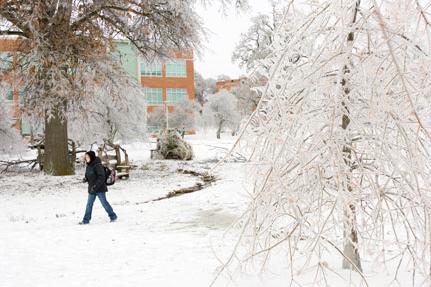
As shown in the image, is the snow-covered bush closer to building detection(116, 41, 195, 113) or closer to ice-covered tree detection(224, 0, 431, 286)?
ice-covered tree detection(224, 0, 431, 286)

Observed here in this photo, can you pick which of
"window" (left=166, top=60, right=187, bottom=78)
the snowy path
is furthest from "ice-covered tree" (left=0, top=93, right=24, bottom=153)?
"window" (left=166, top=60, right=187, bottom=78)

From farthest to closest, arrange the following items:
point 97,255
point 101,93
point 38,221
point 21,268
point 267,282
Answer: point 101,93 < point 38,221 < point 97,255 < point 21,268 < point 267,282

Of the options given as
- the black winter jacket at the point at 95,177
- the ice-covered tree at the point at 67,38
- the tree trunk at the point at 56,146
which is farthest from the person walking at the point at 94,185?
the tree trunk at the point at 56,146

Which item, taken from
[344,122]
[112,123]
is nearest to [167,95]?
[112,123]

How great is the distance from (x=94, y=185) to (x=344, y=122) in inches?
250

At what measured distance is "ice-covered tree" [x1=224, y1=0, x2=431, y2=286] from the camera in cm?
413

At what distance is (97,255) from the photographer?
23.6ft

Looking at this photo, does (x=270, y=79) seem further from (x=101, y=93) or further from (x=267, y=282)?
(x=101, y=93)

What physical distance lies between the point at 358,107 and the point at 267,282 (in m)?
2.16

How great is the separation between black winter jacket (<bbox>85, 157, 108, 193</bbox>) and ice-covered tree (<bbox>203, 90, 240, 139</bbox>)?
2434 inches

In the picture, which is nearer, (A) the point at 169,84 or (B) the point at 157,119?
(B) the point at 157,119

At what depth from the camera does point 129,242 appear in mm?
8023

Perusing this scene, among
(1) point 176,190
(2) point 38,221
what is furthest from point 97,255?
(1) point 176,190

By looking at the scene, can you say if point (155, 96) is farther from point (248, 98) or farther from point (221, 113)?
point (248, 98)
